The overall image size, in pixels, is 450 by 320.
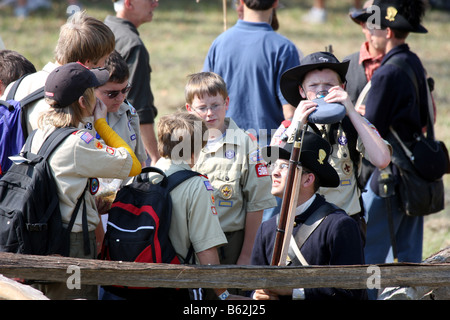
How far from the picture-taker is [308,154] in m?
3.34

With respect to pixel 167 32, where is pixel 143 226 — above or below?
above

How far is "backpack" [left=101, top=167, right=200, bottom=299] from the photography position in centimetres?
334

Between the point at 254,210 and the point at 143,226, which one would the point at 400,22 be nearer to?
the point at 254,210

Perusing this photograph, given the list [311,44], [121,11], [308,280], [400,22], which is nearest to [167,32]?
[311,44]

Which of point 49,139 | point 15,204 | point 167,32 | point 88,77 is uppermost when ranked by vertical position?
point 88,77

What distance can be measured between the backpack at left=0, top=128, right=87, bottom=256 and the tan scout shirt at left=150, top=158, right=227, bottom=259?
0.61 m

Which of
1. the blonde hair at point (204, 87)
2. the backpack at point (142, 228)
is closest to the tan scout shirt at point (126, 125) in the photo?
the blonde hair at point (204, 87)

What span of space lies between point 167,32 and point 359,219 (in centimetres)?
1185

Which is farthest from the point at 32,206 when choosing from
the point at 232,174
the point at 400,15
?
the point at 400,15

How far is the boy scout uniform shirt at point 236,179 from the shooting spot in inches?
161

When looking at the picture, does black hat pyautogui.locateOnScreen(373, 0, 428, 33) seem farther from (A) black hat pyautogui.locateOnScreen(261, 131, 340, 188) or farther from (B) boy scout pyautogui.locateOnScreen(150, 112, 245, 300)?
(B) boy scout pyautogui.locateOnScreen(150, 112, 245, 300)

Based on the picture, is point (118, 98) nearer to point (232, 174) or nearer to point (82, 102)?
point (82, 102)

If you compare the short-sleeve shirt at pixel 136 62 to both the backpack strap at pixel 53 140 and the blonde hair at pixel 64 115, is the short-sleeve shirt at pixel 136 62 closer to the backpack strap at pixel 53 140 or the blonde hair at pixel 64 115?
the blonde hair at pixel 64 115

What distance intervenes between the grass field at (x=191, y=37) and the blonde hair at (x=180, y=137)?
22.8 ft
